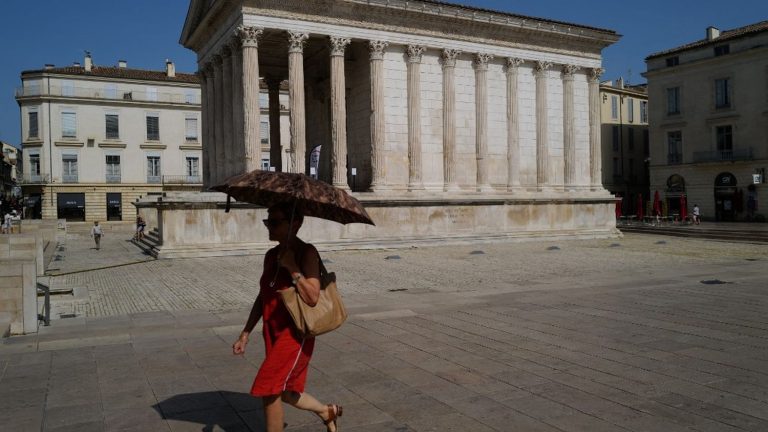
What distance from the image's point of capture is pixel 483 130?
2942 cm

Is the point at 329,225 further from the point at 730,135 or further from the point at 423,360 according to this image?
the point at 730,135

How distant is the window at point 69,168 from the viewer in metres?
52.6

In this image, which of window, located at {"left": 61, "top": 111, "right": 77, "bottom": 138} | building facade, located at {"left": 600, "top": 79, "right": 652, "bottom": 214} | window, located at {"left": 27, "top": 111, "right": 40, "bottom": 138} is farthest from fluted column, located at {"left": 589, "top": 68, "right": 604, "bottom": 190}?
window, located at {"left": 27, "top": 111, "right": 40, "bottom": 138}

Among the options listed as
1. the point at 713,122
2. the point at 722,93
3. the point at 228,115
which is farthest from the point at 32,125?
the point at 722,93

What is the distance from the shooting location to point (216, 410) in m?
5.64

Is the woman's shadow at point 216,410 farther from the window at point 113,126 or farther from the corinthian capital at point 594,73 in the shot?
the window at point 113,126

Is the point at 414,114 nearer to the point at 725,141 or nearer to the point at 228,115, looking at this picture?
the point at 228,115

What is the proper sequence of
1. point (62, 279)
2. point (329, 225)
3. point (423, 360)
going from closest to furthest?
point (423, 360) < point (62, 279) < point (329, 225)

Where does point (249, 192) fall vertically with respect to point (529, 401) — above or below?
above

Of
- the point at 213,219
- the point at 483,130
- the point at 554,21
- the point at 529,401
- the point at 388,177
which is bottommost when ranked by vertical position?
the point at 529,401

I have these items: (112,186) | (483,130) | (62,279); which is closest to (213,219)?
(62,279)

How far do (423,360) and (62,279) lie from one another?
1281 cm

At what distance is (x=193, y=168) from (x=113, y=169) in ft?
21.4

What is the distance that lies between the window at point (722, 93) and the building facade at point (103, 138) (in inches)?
1651
